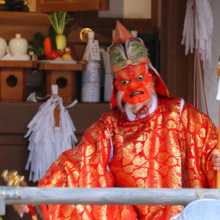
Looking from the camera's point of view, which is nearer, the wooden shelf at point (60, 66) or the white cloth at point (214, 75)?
the white cloth at point (214, 75)

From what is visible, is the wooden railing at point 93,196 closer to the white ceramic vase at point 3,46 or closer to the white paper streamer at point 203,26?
the white paper streamer at point 203,26

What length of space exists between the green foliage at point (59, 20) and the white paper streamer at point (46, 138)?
0.55m

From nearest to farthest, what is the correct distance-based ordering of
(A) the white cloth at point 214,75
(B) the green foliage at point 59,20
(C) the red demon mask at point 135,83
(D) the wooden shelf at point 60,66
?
(C) the red demon mask at point 135,83 < (A) the white cloth at point 214,75 < (D) the wooden shelf at point 60,66 < (B) the green foliage at point 59,20

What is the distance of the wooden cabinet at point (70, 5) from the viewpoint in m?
2.80

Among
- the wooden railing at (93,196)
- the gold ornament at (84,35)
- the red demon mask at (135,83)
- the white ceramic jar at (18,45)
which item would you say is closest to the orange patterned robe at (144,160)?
the red demon mask at (135,83)

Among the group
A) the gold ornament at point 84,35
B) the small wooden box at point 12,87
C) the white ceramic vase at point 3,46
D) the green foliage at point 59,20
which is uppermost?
the green foliage at point 59,20

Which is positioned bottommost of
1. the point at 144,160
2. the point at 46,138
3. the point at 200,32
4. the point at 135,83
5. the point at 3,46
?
the point at 46,138

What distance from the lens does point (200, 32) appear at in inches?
80.0

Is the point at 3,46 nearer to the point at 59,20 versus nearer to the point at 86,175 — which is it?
the point at 59,20

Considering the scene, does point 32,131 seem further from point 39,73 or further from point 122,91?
point 122,91

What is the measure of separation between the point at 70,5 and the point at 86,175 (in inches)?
60.4

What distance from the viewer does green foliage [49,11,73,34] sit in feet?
9.51

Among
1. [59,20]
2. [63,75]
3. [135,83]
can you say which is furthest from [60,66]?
[135,83]

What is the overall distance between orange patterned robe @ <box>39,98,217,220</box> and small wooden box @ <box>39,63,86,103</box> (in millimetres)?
968
